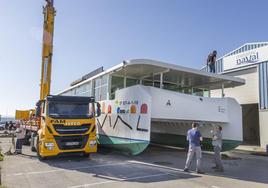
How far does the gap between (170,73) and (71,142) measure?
286 inches

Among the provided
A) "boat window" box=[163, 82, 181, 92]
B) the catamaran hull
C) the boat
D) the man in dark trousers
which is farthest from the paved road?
"boat window" box=[163, 82, 181, 92]

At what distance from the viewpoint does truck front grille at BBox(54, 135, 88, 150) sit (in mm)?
11016

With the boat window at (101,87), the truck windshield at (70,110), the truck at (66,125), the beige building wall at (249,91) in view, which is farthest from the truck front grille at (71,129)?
the beige building wall at (249,91)

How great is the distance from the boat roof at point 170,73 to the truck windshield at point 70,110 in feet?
9.58

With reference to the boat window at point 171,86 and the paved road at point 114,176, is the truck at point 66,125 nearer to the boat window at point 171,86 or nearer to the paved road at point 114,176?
the paved road at point 114,176

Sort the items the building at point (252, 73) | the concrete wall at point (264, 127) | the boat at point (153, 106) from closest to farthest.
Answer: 1. the boat at point (153, 106)
2. the concrete wall at point (264, 127)
3. the building at point (252, 73)

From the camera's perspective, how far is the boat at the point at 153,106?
12656 mm

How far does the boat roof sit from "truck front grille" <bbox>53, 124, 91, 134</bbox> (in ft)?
12.1

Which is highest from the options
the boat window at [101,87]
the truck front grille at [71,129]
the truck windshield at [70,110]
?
the boat window at [101,87]

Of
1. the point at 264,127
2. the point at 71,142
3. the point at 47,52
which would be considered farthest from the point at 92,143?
the point at 264,127

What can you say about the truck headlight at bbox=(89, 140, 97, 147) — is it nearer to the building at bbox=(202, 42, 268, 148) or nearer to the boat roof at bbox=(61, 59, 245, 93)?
the boat roof at bbox=(61, 59, 245, 93)

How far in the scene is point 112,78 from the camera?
16188 mm

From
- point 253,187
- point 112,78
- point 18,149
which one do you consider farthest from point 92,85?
point 253,187

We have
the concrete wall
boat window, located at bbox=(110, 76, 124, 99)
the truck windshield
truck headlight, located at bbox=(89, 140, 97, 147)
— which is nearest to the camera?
the truck windshield
